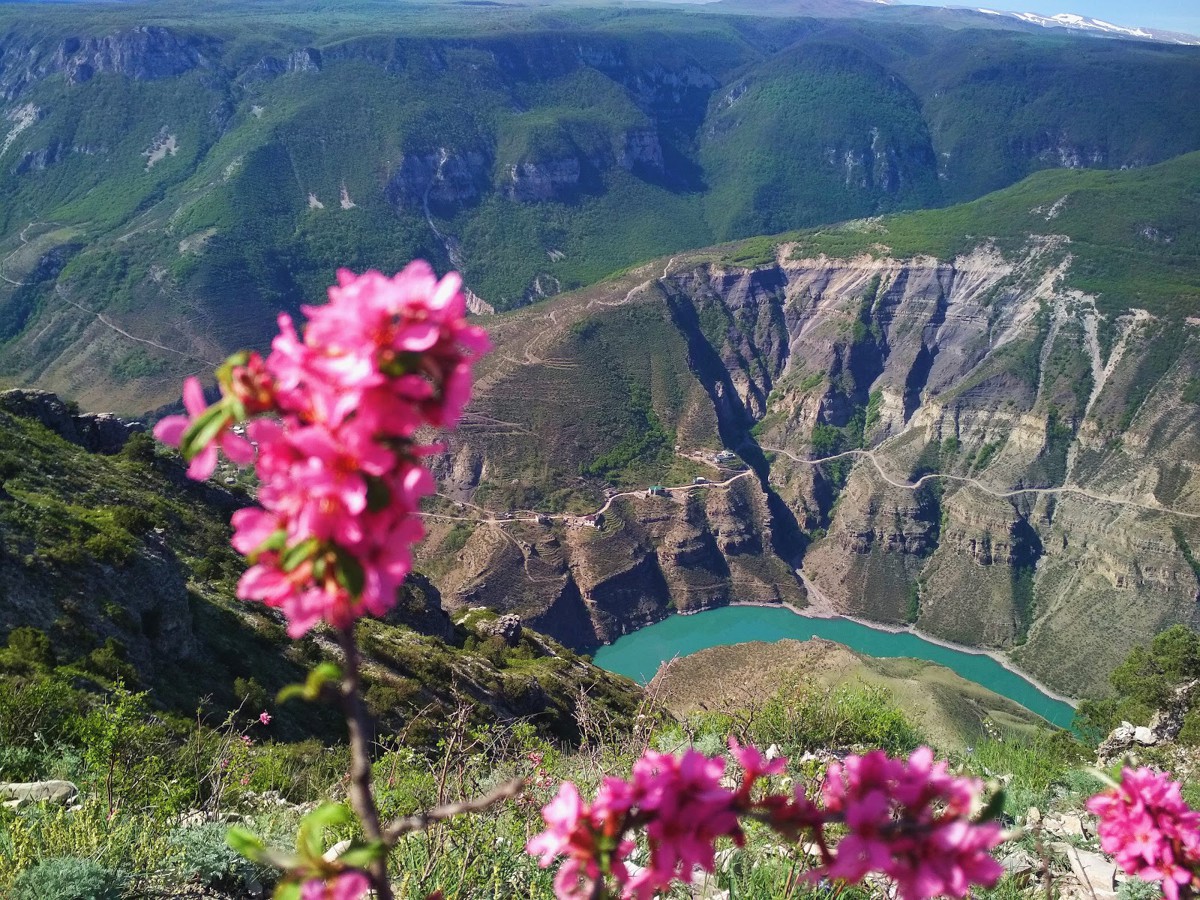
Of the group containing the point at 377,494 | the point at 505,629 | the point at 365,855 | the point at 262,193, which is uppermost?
the point at 377,494

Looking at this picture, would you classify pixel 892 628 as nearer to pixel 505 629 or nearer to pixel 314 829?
pixel 505 629

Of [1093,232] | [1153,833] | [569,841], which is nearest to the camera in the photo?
[569,841]

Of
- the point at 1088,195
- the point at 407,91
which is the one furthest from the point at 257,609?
the point at 407,91

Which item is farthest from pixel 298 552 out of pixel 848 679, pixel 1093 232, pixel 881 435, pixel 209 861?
pixel 1093 232

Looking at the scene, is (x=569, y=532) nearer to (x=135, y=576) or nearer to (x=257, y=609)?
(x=257, y=609)

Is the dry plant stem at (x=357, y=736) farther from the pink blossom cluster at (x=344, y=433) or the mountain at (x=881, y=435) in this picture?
the mountain at (x=881, y=435)

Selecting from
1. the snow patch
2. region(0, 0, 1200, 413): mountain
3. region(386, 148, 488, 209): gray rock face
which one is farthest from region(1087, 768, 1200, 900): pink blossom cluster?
the snow patch
